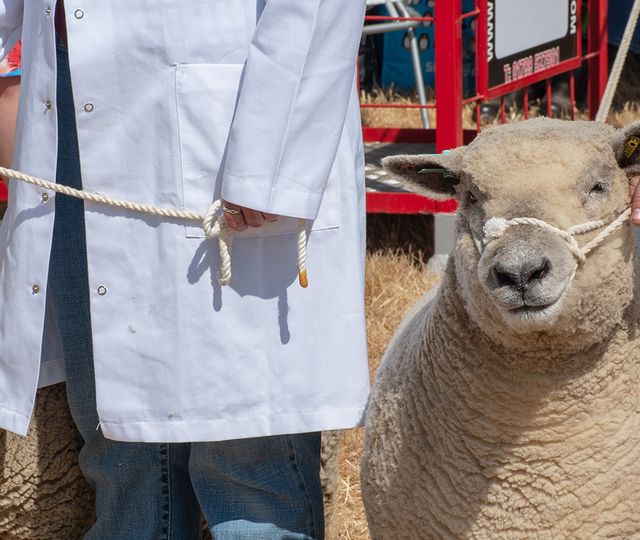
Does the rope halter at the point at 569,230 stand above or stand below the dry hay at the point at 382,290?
above

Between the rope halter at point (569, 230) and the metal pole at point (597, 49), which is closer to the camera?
the rope halter at point (569, 230)

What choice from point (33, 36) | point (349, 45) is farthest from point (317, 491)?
point (33, 36)

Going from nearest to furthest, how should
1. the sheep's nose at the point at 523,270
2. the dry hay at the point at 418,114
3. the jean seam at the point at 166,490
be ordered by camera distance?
the sheep's nose at the point at 523,270
the jean seam at the point at 166,490
the dry hay at the point at 418,114

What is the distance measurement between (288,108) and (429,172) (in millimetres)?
393

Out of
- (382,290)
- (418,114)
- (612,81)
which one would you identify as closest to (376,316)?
(382,290)

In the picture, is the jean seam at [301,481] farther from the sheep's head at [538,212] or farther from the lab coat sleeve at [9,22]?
the lab coat sleeve at [9,22]

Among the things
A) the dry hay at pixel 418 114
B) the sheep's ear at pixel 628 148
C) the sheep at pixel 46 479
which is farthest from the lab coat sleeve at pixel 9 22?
the dry hay at pixel 418 114

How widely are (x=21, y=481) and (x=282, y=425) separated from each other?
2.74 feet

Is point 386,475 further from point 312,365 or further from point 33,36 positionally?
point 33,36

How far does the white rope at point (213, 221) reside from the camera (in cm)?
209

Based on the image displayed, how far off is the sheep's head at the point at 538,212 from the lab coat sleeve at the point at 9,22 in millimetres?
963

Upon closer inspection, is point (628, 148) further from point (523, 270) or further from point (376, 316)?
point (376, 316)

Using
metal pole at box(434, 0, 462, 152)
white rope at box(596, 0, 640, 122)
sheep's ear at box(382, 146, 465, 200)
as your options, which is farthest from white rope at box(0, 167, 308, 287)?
metal pole at box(434, 0, 462, 152)

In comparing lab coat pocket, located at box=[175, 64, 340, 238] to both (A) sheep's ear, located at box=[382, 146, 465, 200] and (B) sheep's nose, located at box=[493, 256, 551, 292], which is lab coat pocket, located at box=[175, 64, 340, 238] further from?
(B) sheep's nose, located at box=[493, 256, 551, 292]
